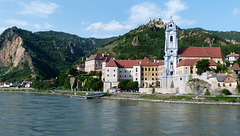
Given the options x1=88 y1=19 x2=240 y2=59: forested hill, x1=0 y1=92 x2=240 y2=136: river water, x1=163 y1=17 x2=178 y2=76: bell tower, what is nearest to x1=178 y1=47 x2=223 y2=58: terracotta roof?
x1=163 y1=17 x2=178 y2=76: bell tower

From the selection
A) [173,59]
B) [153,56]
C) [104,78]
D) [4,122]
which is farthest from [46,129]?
[153,56]

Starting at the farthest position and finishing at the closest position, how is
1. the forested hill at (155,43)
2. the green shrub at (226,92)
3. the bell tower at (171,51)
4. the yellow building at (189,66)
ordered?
the forested hill at (155,43) → the bell tower at (171,51) → the yellow building at (189,66) → the green shrub at (226,92)

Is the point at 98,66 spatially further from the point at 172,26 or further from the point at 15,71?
the point at 15,71

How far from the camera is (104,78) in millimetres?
90875

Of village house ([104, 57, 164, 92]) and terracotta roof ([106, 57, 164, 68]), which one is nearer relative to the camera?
village house ([104, 57, 164, 92])

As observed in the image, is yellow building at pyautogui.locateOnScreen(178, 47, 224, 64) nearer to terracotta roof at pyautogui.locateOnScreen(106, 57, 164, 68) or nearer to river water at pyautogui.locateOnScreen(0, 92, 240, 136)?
terracotta roof at pyautogui.locateOnScreen(106, 57, 164, 68)

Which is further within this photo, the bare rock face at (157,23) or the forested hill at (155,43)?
the bare rock face at (157,23)

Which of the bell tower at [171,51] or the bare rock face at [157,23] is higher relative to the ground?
the bare rock face at [157,23]

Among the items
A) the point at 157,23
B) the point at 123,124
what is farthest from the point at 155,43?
the point at 123,124

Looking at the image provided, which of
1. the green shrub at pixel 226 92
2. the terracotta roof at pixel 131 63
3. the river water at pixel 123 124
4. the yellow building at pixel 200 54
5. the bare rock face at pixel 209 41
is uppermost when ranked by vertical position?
the bare rock face at pixel 209 41

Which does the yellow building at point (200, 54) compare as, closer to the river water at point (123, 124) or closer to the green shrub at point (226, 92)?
the green shrub at point (226, 92)

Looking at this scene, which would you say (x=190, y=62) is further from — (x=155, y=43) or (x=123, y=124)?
(x=155, y=43)

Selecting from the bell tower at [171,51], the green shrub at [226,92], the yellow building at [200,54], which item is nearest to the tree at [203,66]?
the green shrub at [226,92]

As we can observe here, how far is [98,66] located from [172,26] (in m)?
41.2
